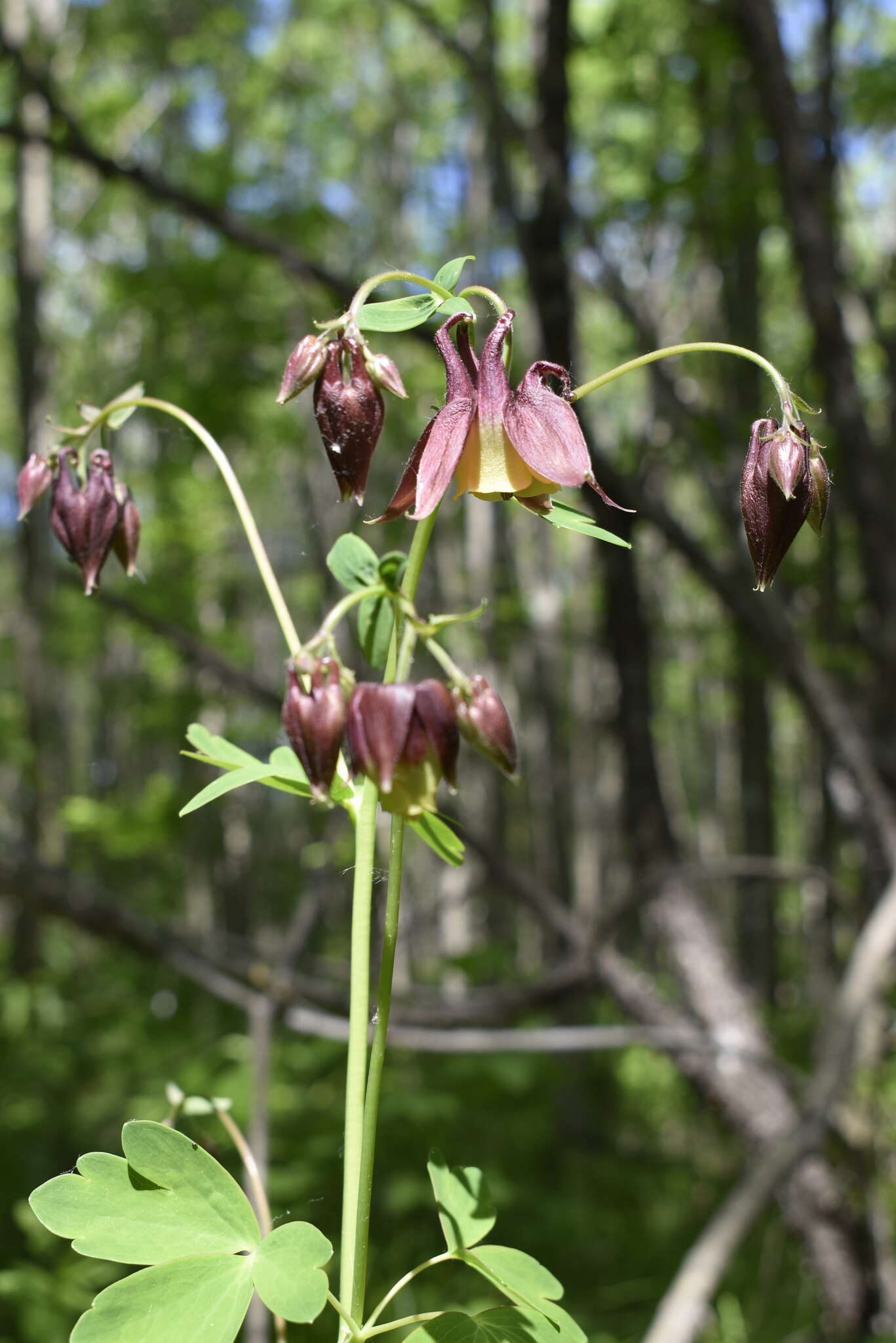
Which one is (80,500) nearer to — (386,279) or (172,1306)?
(386,279)

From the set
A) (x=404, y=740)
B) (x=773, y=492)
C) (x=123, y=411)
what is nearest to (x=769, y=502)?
(x=773, y=492)

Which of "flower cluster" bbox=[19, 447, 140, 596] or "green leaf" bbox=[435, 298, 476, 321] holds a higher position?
"green leaf" bbox=[435, 298, 476, 321]

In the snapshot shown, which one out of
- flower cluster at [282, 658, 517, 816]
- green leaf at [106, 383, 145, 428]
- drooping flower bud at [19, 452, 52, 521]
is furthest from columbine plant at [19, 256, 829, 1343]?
drooping flower bud at [19, 452, 52, 521]

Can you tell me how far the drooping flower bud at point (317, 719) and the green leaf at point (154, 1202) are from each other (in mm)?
347

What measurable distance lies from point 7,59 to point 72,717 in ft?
84.8

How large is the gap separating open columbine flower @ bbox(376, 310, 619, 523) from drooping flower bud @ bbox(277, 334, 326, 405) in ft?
0.35

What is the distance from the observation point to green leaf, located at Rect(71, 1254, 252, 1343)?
0.78 metres

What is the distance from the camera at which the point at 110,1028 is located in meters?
9.16

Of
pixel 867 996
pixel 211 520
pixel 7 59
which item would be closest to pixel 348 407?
pixel 867 996

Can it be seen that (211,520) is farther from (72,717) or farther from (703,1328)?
(72,717)

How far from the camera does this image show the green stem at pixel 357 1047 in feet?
2.70

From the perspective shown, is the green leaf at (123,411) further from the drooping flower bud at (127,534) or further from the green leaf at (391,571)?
the green leaf at (391,571)

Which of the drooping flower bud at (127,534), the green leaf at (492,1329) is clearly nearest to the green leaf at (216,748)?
Result: the drooping flower bud at (127,534)

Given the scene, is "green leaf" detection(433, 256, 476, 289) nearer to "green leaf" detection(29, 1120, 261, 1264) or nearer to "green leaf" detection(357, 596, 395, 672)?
"green leaf" detection(357, 596, 395, 672)
